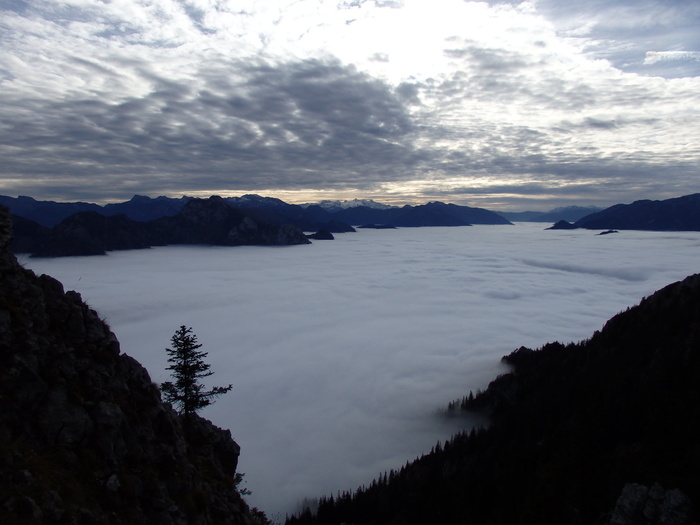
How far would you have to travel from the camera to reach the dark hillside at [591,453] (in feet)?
144

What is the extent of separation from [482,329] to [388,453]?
107 meters

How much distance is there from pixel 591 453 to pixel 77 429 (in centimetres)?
6296

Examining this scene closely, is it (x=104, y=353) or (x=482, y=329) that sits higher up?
(x=104, y=353)

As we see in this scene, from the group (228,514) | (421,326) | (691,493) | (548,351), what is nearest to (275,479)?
(228,514)

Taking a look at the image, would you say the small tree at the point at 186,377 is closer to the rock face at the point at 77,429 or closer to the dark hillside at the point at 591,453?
the rock face at the point at 77,429

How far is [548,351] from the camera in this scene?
108375 millimetres

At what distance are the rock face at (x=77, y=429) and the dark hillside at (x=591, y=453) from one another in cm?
4030

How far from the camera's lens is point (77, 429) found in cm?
2178

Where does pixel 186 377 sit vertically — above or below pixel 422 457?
above

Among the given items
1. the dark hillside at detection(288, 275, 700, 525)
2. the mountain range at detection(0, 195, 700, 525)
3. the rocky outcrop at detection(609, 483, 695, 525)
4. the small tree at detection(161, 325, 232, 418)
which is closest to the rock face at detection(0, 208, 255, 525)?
Result: the mountain range at detection(0, 195, 700, 525)

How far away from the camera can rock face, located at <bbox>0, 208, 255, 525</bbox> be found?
719 inches

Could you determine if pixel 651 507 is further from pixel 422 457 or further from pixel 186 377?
pixel 186 377

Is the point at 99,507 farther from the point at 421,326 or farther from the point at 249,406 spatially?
the point at 421,326

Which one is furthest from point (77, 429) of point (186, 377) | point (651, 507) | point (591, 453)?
point (591, 453)
